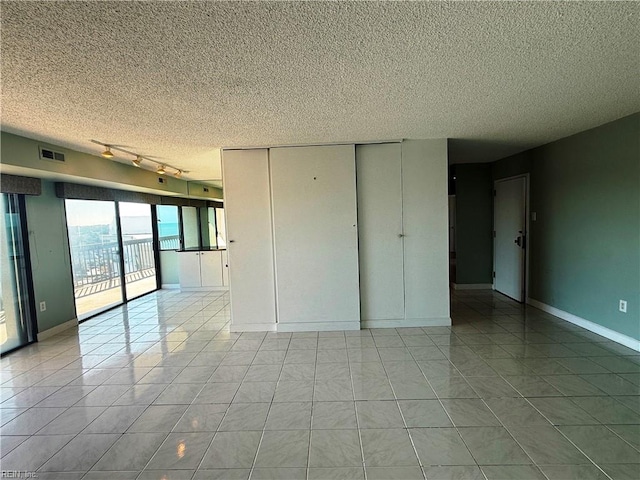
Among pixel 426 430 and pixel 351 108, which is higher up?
pixel 351 108

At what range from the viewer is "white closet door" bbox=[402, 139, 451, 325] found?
12.3ft

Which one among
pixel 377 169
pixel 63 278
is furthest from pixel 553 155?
pixel 63 278

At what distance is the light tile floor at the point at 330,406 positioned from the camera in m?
1.75

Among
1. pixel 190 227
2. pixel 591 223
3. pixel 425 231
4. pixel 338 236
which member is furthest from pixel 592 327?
pixel 190 227

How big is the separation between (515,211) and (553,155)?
1123 mm

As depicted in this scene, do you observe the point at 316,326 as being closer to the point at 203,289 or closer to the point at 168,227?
the point at 203,289

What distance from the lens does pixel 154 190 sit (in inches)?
217

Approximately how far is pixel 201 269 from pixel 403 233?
172 inches

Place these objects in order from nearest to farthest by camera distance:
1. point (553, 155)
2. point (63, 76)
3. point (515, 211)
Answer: point (63, 76), point (553, 155), point (515, 211)

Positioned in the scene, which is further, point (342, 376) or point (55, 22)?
point (342, 376)

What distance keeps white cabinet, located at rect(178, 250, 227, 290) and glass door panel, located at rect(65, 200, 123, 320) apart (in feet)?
3.83

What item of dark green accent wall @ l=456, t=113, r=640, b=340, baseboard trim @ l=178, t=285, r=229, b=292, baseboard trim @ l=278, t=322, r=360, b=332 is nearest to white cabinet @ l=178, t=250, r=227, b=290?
baseboard trim @ l=178, t=285, r=229, b=292

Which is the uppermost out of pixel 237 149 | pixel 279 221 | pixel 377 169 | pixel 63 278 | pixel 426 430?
pixel 237 149

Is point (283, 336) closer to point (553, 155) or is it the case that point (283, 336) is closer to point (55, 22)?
point (55, 22)
